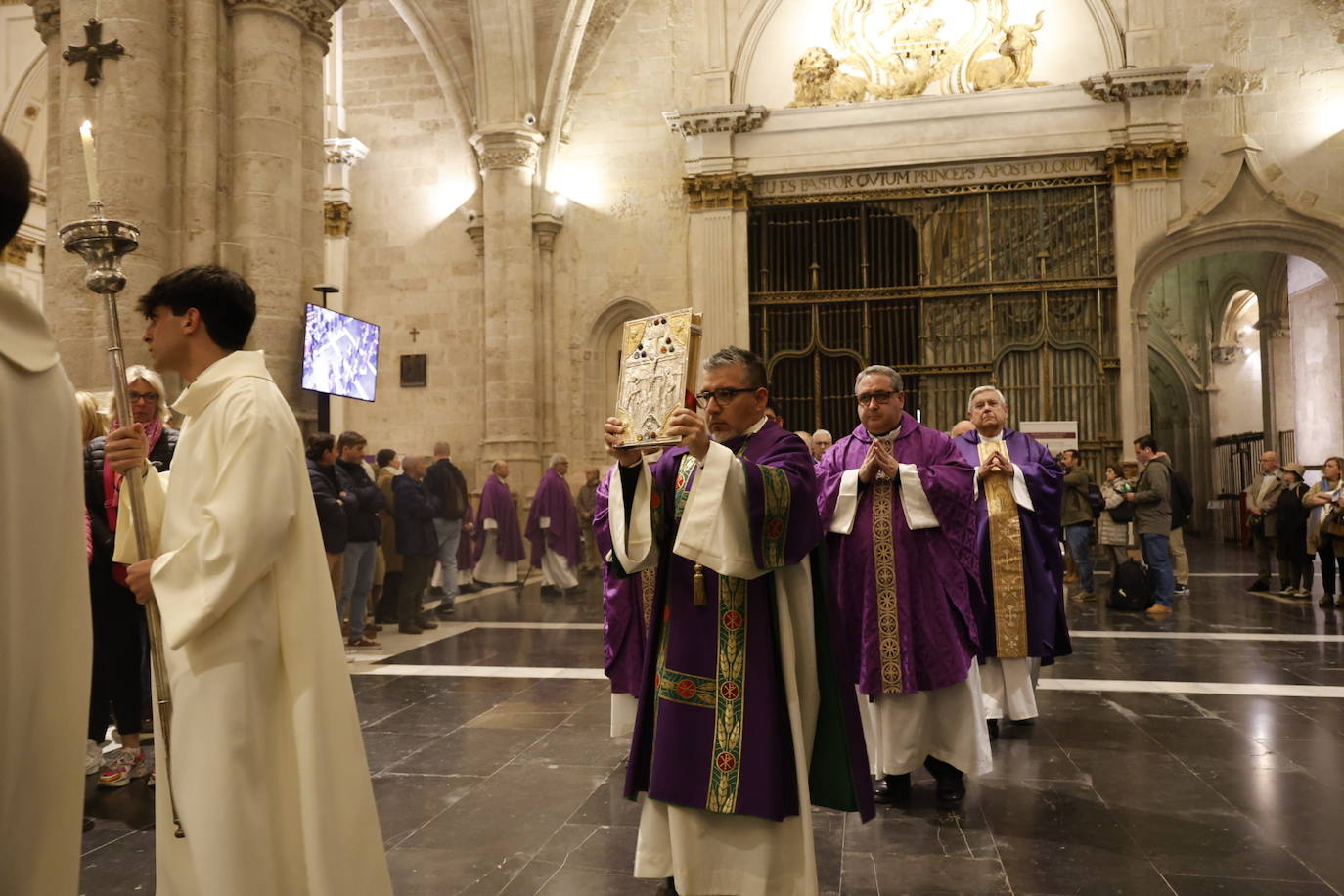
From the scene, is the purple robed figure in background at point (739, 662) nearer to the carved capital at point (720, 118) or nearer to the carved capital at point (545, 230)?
the carved capital at point (720, 118)

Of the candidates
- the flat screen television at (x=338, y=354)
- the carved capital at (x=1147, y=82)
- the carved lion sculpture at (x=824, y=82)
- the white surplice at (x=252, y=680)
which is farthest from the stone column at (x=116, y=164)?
the carved capital at (x=1147, y=82)

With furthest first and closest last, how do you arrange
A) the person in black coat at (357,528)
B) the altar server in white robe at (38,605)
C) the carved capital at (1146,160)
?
the carved capital at (1146,160) → the person in black coat at (357,528) → the altar server in white robe at (38,605)

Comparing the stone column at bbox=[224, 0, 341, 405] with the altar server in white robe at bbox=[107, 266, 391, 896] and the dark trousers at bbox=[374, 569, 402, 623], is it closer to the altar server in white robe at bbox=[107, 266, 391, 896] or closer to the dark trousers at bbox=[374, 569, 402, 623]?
the dark trousers at bbox=[374, 569, 402, 623]

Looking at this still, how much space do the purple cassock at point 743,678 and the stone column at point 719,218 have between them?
1165cm

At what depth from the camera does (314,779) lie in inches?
84.9

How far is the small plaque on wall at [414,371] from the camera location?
16.2 metres

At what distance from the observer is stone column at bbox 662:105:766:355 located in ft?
47.9

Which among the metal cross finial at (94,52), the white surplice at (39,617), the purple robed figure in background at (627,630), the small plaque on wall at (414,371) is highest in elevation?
the metal cross finial at (94,52)

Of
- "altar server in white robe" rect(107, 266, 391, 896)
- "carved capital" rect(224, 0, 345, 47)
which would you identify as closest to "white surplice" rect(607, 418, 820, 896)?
"altar server in white robe" rect(107, 266, 391, 896)

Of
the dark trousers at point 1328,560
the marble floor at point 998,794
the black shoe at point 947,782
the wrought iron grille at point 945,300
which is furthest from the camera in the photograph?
the wrought iron grille at point 945,300

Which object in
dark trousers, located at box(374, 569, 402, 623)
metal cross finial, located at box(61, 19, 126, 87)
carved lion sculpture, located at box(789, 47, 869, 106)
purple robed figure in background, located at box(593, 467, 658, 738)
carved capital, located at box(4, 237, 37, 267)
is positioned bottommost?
dark trousers, located at box(374, 569, 402, 623)

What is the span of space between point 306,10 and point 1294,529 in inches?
415

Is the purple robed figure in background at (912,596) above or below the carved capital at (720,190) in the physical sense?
below

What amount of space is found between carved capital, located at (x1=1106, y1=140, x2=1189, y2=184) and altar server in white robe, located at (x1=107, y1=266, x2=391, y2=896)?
45.5ft
